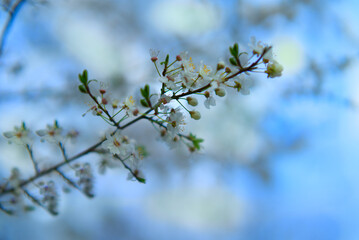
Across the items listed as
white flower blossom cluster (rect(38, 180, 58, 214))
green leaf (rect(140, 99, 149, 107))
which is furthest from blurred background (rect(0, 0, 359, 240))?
green leaf (rect(140, 99, 149, 107))

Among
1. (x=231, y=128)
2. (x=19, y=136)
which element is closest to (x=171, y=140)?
(x=19, y=136)

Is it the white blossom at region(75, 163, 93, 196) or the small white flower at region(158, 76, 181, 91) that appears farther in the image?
the white blossom at region(75, 163, 93, 196)

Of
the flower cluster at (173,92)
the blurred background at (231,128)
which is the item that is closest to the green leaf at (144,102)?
the flower cluster at (173,92)

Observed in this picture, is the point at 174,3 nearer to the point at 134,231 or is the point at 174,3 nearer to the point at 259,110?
the point at 259,110

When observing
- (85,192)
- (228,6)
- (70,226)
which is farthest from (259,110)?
(85,192)

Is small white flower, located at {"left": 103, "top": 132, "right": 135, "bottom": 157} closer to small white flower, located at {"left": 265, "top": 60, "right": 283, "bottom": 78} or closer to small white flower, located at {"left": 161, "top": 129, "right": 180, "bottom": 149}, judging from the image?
small white flower, located at {"left": 161, "top": 129, "right": 180, "bottom": 149}
